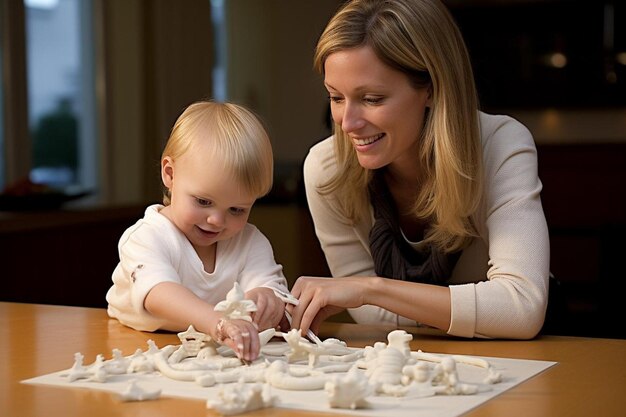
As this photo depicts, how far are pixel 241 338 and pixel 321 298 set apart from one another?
12.2 inches

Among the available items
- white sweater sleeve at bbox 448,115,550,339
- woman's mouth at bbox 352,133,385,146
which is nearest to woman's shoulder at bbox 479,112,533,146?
white sweater sleeve at bbox 448,115,550,339

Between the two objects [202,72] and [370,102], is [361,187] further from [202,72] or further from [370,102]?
[202,72]

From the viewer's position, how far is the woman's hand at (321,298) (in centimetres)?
166

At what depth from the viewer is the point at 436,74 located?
6.17ft

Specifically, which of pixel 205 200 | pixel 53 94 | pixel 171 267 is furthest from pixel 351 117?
pixel 53 94

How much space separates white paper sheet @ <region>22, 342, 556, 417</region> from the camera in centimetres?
113

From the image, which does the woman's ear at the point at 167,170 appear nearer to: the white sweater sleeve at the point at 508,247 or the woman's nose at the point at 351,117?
the woman's nose at the point at 351,117

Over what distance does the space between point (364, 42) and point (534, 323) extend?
56cm

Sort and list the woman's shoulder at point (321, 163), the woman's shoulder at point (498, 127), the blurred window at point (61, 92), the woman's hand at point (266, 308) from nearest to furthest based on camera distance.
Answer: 1. the woman's hand at point (266, 308)
2. the woman's shoulder at point (498, 127)
3. the woman's shoulder at point (321, 163)
4. the blurred window at point (61, 92)

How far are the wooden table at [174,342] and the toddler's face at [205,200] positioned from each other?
0.58 ft

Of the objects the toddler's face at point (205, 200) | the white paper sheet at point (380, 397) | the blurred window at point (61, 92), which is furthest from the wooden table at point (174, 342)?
the blurred window at point (61, 92)

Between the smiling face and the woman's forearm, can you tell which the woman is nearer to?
the woman's forearm

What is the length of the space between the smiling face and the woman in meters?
0.16

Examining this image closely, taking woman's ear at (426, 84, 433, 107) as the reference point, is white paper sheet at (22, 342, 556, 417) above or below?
below
